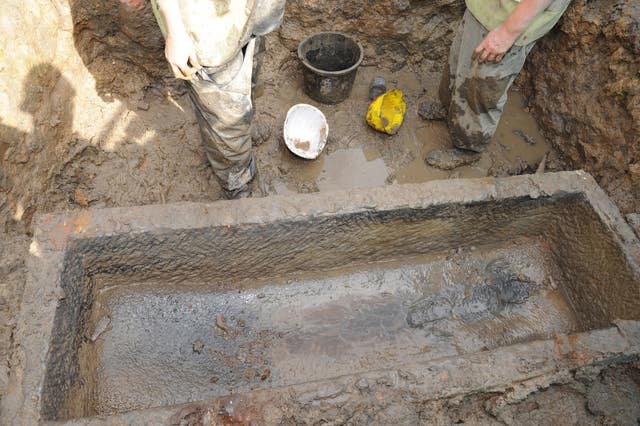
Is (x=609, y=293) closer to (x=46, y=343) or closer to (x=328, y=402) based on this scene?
(x=328, y=402)

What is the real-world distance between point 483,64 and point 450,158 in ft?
2.36

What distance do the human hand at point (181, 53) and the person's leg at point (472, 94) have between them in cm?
162

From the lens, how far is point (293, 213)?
2113 mm

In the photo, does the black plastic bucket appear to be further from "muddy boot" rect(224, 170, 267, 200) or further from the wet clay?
the wet clay

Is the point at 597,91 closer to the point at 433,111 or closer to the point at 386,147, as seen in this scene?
the point at 433,111

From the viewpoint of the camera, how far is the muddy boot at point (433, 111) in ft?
10.7

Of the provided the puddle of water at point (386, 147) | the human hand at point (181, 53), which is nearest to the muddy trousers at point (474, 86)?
the puddle of water at point (386, 147)

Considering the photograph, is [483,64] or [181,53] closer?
[181,53]

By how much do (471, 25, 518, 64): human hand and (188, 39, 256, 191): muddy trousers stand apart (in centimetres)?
123

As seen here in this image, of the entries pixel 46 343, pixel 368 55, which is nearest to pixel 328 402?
pixel 46 343

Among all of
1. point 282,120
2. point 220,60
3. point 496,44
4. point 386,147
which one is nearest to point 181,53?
point 220,60

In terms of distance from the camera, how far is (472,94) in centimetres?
275

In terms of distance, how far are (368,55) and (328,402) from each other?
2753mm

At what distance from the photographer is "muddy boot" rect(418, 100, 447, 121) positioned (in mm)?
3275
